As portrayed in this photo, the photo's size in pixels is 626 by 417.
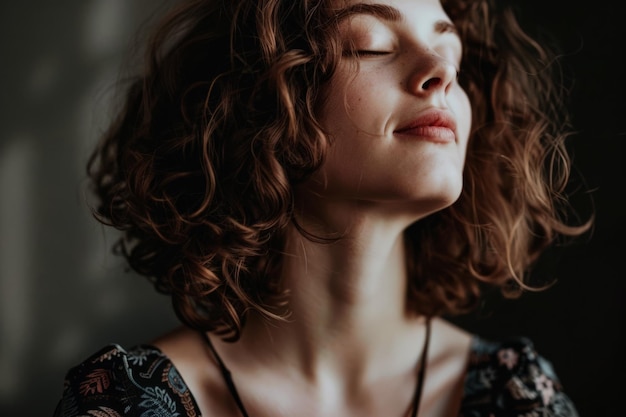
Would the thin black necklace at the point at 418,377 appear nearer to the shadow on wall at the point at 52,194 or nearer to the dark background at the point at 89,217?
the dark background at the point at 89,217

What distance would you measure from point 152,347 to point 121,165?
11.8 inches

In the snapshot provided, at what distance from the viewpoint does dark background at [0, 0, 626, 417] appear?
139cm

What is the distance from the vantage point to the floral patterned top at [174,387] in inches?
39.0

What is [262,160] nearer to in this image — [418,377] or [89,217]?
[418,377]

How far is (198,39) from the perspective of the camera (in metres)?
1.06

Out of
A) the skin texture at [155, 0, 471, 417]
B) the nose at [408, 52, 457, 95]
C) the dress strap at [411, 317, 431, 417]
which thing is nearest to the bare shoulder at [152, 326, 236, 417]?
the skin texture at [155, 0, 471, 417]

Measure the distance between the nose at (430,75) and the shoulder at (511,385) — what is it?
1.61 feet

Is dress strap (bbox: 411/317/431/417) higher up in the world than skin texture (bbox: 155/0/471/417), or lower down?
lower down

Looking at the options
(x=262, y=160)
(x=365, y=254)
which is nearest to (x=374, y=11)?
(x=262, y=160)

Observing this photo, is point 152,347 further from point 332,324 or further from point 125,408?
point 332,324

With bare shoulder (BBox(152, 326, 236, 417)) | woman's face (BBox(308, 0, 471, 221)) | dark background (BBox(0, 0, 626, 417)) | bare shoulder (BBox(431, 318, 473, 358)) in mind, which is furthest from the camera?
dark background (BBox(0, 0, 626, 417))

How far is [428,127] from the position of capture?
0.95m

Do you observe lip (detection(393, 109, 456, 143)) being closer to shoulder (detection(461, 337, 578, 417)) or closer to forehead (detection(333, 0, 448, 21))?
forehead (detection(333, 0, 448, 21))

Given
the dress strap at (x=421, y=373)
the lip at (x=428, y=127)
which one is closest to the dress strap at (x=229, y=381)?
the dress strap at (x=421, y=373)
